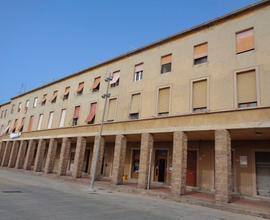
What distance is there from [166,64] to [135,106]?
4.24 m

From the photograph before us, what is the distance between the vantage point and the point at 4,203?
31.9ft

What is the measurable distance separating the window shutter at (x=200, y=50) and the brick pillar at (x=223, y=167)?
5909 millimetres

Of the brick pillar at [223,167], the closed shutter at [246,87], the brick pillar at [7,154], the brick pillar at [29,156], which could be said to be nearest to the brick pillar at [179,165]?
the brick pillar at [223,167]

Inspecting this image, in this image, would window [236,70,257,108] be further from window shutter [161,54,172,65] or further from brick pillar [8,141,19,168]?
brick pillar [8,141,19,168]

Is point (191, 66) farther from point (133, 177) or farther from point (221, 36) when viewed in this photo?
point (133, 177)

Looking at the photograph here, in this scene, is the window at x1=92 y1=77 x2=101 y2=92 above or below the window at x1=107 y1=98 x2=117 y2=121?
above

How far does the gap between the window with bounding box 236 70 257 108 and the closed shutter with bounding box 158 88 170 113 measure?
519 cm

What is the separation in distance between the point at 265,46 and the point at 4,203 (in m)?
15.3

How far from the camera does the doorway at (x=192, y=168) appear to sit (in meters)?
18.7

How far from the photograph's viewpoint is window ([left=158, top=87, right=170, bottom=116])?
59.7ft

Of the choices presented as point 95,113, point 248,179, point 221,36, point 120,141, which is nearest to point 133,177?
point 120,141

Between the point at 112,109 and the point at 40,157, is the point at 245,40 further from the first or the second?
the point at 40,157

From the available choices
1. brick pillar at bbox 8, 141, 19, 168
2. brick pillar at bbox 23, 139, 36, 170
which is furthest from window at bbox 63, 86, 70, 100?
brick pillar at bbox 8, 141, 19, 168

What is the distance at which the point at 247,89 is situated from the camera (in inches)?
565
